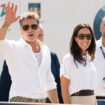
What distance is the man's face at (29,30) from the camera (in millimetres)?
3251

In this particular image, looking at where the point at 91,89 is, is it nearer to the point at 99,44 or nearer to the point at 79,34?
the point at 79,34

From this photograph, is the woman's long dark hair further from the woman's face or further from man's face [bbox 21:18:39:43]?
man's face [bbox 21:18:39:43]

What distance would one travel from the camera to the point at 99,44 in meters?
4.55

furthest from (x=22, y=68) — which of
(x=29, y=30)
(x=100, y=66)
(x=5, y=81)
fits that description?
(x=100, y=66)

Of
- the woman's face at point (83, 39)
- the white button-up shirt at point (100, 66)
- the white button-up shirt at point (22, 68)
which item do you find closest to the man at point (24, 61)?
the white button-up shirt at point (22, 68)

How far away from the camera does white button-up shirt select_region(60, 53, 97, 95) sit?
3.52m

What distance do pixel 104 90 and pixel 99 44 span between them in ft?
1.77

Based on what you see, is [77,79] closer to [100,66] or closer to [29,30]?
[29,30]

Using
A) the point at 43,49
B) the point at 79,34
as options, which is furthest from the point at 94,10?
the point at 43,49

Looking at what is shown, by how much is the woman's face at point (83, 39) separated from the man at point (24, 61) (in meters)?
0.49

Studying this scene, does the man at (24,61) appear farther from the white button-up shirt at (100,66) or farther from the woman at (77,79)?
the white button-up shirt at (100,66)

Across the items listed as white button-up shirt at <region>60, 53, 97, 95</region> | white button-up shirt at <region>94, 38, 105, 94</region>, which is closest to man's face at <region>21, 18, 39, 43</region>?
white button-up shirt at <region>60, 53, 97, 95</region>

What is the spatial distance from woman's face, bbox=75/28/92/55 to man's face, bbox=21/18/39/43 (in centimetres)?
51

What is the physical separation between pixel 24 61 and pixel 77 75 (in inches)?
21.6
